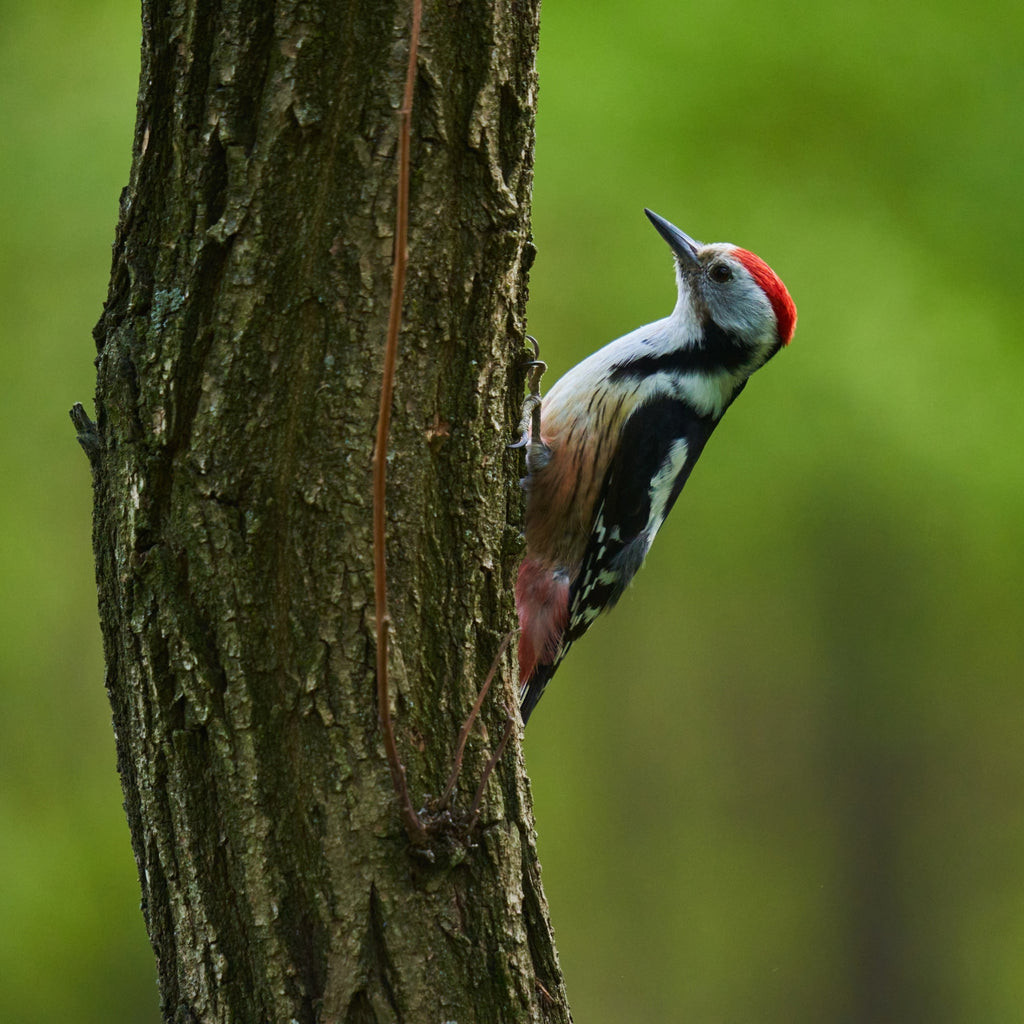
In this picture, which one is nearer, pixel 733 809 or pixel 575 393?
pixel 575 393

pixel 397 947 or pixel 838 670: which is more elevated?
pixel 838 670

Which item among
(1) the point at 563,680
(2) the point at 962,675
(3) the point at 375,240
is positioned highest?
(1) the point at 563,680

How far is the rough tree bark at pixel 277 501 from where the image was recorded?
148 centimetres

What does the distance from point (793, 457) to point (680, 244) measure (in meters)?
3.05

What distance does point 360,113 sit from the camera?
4.88ft

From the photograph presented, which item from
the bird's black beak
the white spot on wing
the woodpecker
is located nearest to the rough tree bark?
the woodpecker

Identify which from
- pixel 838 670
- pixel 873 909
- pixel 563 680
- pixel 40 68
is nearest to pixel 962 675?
pixel 838 670

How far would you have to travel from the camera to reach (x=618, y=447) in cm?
327

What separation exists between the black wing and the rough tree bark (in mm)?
1753

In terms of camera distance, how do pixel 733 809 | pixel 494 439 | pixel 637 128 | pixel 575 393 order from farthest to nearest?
1. pixel 733 809
2. pixel 637 128
3. pixel 575 393
4. pixel 494 439

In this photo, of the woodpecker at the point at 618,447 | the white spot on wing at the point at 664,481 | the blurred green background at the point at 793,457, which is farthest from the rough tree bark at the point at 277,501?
the blurred green background at the point at 793,457

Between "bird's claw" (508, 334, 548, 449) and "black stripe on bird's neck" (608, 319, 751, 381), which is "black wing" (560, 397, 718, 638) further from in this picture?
"bird's claw" (508, 334, 548, 449)

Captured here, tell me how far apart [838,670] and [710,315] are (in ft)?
16.7

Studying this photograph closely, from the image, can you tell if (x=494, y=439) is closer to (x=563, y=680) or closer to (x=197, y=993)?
(x=197, y=993)
